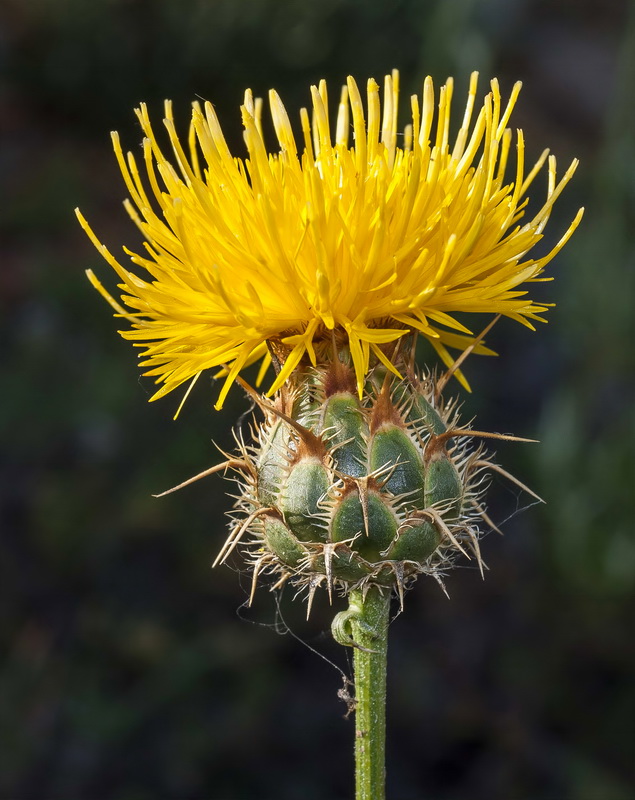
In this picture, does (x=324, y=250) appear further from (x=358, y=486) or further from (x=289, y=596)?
(x=289, y=596)

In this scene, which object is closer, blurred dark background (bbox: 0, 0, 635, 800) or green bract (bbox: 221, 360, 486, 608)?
green bract (bbox: 221, 360, 486, 608)

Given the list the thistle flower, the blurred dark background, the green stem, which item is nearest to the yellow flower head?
the thistle flower

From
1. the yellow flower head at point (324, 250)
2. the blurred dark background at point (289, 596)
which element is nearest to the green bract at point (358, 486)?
the yellow flower head at point (324, 250)

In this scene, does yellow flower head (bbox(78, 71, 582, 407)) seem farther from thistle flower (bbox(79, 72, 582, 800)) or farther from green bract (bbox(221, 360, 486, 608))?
green bract (bbox(221, 360, 486, 608))

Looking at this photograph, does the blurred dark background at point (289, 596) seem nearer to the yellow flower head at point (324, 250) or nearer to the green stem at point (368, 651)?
the green stem at point (368, 651)

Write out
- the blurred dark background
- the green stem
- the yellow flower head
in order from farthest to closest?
the blurred dark background < the green stem < the yellow flower head

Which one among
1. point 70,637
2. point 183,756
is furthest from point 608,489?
point 70,637

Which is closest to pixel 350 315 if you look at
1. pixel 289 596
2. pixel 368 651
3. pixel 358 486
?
pixel 358 486
